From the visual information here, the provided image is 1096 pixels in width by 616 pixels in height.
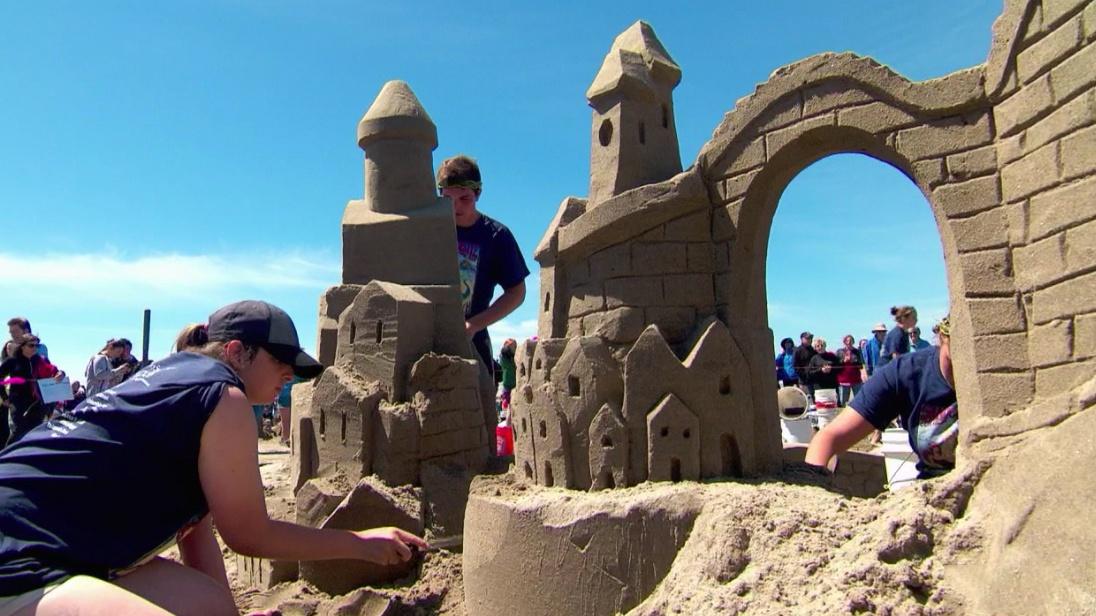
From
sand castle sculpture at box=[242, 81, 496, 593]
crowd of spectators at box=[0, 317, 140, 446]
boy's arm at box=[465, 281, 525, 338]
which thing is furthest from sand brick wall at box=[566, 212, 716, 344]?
crowd of spectators at box=[0, 317, 140, 446]

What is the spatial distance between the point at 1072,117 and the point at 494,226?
4.22 metres

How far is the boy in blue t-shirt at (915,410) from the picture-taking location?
136 inches

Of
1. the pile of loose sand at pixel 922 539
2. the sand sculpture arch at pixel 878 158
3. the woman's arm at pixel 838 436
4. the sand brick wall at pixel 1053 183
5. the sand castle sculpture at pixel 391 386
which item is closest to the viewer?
the pile of loose sand at pixel 922 539

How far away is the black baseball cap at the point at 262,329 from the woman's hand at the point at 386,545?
0.53 m

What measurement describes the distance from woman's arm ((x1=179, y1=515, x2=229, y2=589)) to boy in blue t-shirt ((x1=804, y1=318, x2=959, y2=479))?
2689mm

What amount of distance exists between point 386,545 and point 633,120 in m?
2.68

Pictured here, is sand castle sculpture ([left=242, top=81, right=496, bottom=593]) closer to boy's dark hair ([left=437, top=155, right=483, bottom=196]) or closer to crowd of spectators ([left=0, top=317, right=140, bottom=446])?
boy's dark hair ([left=437, top=155, right=483, bottom=196])

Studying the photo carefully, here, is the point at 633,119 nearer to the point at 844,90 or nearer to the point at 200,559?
the point at 844,90

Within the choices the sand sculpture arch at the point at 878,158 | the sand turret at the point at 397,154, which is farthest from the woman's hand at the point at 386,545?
the sand turret at the point at 397,154

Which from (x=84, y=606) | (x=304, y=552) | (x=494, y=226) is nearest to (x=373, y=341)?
(x=494, y=226)

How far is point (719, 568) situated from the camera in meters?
3.18

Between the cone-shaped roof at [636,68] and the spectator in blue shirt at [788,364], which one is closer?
the cone-shaped roof at [636,68]

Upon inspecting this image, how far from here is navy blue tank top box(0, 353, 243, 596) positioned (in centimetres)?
185

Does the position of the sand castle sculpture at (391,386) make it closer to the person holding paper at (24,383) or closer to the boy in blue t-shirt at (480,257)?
the boy in blue t-shirt at (480,257)
